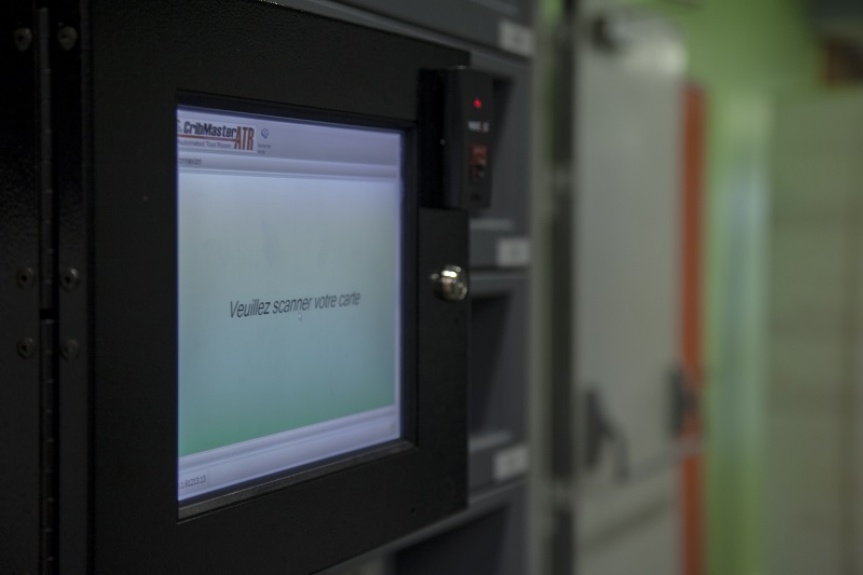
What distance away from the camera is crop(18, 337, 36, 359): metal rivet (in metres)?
0.57

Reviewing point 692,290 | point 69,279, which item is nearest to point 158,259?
point 69,279

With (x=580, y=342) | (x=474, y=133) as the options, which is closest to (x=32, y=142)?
(x=474, y=133)

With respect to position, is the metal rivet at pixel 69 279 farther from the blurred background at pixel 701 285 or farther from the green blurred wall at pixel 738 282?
the green blurred wall at pixel 738 282

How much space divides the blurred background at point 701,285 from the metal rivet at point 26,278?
772mm

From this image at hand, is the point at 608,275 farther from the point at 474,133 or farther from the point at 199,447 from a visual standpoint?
the point at 199,447

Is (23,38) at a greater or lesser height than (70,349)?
greater

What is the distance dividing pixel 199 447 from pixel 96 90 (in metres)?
0.25

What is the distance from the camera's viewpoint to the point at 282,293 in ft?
2.32

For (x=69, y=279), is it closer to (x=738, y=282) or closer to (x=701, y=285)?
(x=701, y=285)

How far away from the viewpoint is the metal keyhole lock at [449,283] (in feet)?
2.71

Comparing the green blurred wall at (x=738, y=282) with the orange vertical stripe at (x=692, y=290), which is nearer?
the orange vertical stripe at (x=692, y=290)

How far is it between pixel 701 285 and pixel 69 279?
2.17 metres

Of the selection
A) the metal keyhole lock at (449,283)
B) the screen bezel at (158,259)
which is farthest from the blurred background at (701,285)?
the screen bezel at (158,259)

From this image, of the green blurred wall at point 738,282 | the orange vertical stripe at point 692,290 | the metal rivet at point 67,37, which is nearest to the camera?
the metal rivet at point 67,37
